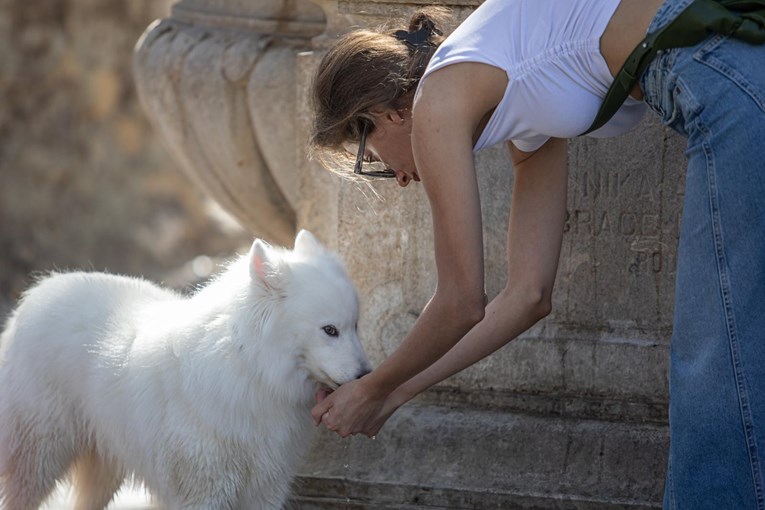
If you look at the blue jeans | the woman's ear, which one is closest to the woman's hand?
the woman's ear

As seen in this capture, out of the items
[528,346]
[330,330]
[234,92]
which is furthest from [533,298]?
[234,92]

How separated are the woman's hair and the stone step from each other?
1.27 m

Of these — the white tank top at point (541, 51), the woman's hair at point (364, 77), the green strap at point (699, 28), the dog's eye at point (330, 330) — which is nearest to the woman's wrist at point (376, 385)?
the dog's eye at point (330, 330)

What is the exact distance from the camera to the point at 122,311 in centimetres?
330

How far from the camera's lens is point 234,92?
4.28 metres

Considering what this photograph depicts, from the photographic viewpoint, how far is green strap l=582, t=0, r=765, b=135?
2.24m

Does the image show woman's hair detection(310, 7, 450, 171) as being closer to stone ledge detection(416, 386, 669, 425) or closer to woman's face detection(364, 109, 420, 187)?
woman's face detection(364, 109, 420, 187)

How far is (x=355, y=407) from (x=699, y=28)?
1.19 m

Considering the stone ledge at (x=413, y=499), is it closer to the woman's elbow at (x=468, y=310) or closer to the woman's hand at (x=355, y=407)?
the woman's hand at (x=355, y=407)

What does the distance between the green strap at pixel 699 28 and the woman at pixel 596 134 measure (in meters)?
0.02

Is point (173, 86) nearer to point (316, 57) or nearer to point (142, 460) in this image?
point (316, 57)

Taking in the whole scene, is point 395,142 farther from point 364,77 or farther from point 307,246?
point 307,246

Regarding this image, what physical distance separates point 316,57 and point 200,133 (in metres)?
0.83

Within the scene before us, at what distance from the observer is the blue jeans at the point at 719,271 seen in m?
2.20
